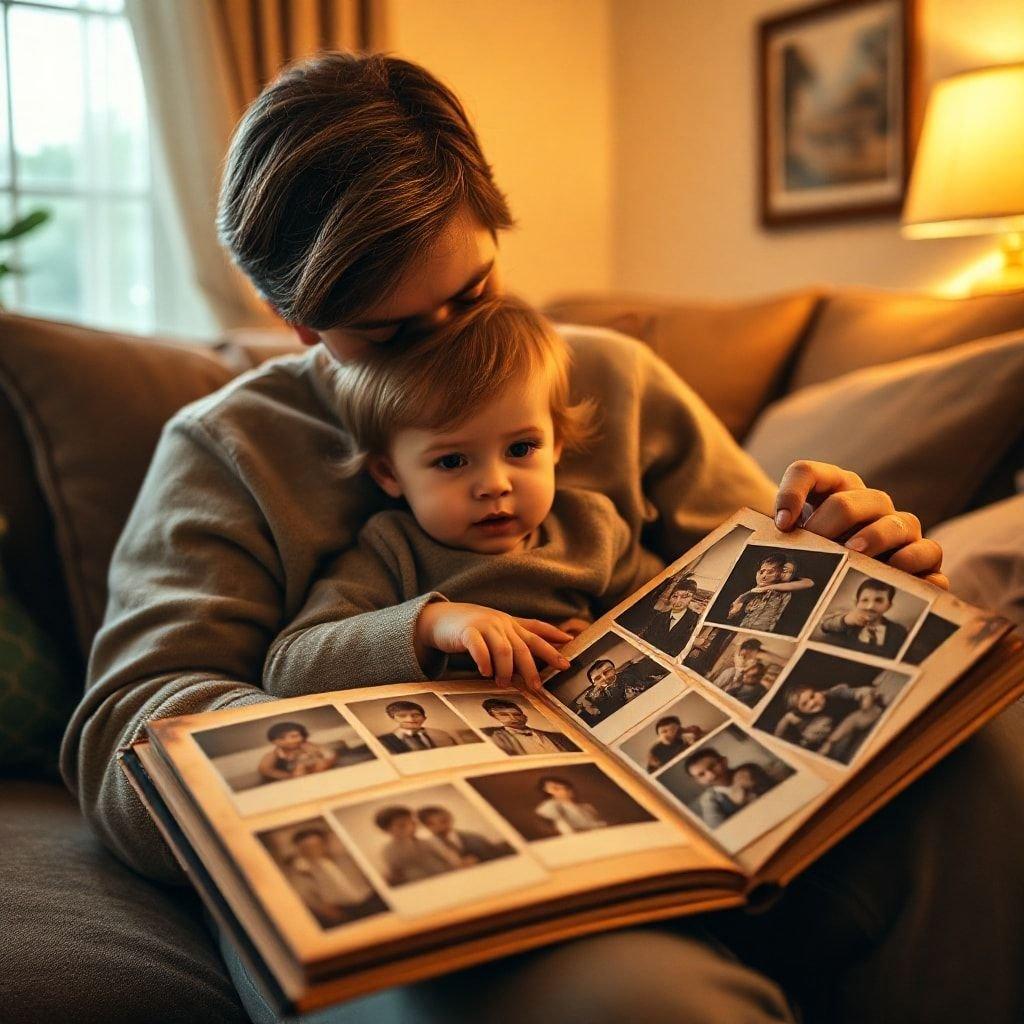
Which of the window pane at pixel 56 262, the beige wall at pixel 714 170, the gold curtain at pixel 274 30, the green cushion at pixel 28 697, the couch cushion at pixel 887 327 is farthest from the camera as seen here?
the window pane at pixel 56 262

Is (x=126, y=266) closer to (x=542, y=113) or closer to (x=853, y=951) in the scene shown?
(x=542, y=113)

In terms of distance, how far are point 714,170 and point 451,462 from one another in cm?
289

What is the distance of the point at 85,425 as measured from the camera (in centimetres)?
129

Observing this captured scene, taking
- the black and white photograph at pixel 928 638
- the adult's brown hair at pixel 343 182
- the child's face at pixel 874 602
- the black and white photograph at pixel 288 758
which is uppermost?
the adult's brown hair at pixel 343 182

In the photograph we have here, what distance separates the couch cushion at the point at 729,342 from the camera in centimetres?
194

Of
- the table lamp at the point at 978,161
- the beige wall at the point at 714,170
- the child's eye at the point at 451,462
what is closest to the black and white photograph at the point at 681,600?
the child's eye at the point at 451,462

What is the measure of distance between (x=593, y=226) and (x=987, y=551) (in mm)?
3117

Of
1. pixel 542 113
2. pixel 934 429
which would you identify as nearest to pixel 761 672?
pixel 934 429

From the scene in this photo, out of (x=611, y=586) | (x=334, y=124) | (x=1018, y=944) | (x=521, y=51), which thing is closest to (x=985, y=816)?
(x=1018, y=944)

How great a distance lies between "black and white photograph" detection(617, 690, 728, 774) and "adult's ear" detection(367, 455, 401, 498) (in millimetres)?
389

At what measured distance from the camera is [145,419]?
4.31ft

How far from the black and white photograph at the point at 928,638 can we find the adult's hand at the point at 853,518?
91 millimetres

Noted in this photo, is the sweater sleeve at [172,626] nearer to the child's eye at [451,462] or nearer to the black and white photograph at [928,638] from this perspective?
the child's eye at [451,462]

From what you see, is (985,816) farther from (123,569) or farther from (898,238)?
(898,238)
